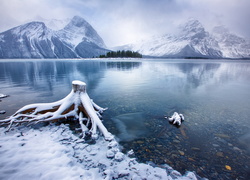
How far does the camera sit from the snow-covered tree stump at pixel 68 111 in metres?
7.52

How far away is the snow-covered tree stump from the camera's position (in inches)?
296

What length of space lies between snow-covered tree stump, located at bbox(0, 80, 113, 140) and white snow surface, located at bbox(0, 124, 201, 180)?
42.9 inches

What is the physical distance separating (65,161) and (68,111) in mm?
4298

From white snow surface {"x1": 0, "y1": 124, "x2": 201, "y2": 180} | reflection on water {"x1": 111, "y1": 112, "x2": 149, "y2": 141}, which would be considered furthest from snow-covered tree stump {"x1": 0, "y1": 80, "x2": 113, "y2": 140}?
reflection on water {"x1": 111, "y1": 112, "x2": 149, "y2": 141}

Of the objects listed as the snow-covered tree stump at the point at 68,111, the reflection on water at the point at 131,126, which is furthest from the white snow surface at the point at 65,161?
the reflection on water at the point at 131,126

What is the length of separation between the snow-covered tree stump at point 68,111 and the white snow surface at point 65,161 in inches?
42.9

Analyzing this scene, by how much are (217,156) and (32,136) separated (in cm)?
935

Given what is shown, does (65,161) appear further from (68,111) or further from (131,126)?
(131,126)

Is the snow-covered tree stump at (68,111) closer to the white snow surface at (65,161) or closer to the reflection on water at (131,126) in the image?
the white snow surface at (65,161)

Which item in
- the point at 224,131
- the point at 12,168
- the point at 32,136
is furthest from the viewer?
the point at 224,131

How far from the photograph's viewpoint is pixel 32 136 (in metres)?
6.55

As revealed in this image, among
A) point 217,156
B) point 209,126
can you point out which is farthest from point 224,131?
point 217,156

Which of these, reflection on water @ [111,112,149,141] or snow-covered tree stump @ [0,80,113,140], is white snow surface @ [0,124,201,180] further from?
reflection on water @ [111,112,149,141]

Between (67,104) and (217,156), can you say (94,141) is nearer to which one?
(67,104)
